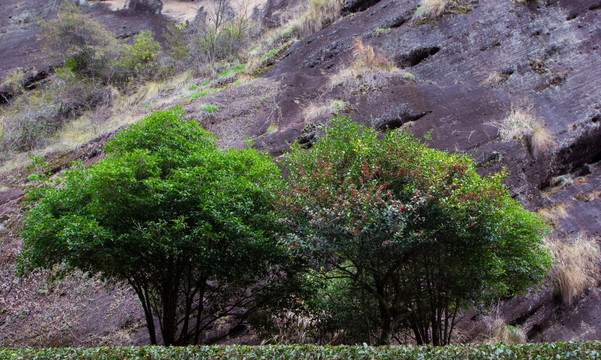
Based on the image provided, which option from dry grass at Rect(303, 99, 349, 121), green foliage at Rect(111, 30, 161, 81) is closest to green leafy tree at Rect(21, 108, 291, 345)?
dry grass at Rect(303, 99, 349, 121)

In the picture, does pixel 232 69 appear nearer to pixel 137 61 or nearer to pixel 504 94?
pixel 137 61

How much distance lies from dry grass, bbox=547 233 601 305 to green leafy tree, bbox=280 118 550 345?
2850mm

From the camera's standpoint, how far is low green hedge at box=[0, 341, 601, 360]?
175 inches

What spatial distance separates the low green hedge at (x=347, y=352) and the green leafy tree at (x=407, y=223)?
1327 millimetres

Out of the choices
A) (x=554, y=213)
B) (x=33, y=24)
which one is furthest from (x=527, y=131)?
(x=33, y=24)

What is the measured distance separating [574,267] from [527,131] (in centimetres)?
381

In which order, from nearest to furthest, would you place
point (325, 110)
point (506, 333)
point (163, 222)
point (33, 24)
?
point (163, 222) → point (506, 333) → point (325, 110) → point (33, 24)

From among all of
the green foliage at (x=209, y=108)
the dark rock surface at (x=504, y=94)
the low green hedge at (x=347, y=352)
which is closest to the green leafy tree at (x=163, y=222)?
the low green hedge at (x=347, y=352)

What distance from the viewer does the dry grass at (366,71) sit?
13902 mm

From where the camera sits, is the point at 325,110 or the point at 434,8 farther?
the point at 434,8

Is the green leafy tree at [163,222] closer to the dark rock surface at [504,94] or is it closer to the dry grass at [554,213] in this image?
the dark rock surface at [504,94]

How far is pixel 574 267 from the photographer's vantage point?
9227 mm

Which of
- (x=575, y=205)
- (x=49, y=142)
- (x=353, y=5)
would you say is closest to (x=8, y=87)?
(x=49, y=142)

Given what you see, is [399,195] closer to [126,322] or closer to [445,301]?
[445,301]
